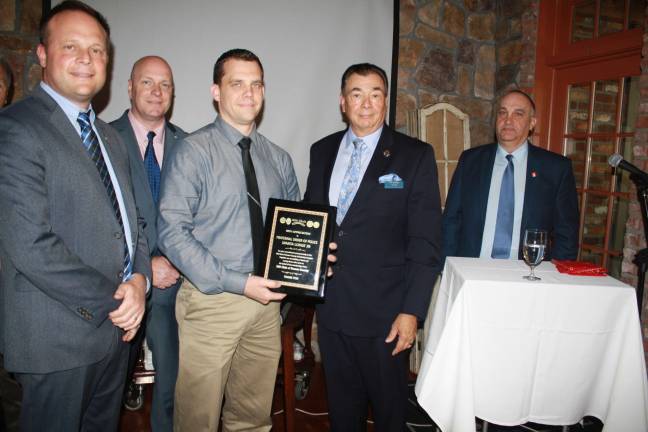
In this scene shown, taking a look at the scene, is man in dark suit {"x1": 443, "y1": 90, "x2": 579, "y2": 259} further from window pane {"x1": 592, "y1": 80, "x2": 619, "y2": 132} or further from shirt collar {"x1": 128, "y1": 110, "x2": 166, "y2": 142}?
shirt collar {"x1": 128, "y1": 110, "x2": 166, "y2": 142}

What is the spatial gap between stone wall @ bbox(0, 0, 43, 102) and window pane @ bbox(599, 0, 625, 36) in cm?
429

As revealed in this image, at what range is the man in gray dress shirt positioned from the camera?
1.88m

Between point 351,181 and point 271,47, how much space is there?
6.30 ft

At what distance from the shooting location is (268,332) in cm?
Answer: 215

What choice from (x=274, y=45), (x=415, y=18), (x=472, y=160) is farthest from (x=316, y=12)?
(x=472, y=160)

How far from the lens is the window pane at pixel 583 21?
360 cm

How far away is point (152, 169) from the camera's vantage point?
100 inches

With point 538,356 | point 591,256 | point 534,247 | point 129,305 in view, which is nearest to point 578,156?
point 591,256

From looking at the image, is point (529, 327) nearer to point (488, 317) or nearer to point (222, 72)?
point (488, 317)

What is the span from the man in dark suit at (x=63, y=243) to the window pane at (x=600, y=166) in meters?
3.65

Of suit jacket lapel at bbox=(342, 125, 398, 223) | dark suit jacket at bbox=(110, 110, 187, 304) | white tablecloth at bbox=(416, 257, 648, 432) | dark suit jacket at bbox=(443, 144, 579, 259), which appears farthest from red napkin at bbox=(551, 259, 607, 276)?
dark suit jacket at bbox=(110, 110, 187, 304)

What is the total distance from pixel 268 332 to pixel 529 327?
1244mm

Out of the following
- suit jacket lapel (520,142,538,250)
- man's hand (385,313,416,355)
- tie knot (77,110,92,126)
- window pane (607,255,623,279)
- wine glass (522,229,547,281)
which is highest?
tie knot (77,110,92,126)

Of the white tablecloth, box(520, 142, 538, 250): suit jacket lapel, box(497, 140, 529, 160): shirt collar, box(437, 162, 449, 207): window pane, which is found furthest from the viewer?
box(437, 162, 449, 207): window pane
